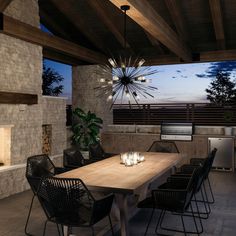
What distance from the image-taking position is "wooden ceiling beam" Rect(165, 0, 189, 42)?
7273 millimetres

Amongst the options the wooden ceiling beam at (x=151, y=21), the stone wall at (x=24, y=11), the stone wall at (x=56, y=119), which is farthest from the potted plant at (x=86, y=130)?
the stone wall at (x=24, y=11)

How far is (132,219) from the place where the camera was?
477 centimetres

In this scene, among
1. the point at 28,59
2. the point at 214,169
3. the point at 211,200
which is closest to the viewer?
the point at 211,200

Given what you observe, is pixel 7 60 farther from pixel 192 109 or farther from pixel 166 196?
pixel 192 109

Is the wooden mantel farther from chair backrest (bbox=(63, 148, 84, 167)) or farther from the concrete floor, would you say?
the concrete floor

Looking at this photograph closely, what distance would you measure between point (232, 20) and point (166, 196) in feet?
19.3

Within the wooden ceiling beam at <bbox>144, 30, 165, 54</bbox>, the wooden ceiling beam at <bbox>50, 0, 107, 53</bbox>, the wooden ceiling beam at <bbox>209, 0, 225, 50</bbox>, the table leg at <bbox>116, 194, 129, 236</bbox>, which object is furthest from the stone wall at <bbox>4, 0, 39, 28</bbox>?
the table leg at <bbox>116, 194, 129, 236</bbox>

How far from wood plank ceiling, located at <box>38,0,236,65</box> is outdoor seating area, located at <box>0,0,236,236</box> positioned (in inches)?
1.1

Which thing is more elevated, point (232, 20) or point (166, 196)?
point (232, 20)

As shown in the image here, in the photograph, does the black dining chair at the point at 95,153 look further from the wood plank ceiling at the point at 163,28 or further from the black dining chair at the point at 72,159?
the wood plank ceiling at the point at 163,28

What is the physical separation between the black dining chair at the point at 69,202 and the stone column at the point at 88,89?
6678 millimetres

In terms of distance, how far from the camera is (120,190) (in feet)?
11.4

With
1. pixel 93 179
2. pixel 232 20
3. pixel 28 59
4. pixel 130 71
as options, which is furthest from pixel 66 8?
pixel 93 179

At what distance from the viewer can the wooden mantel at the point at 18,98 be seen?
5.88 metres
